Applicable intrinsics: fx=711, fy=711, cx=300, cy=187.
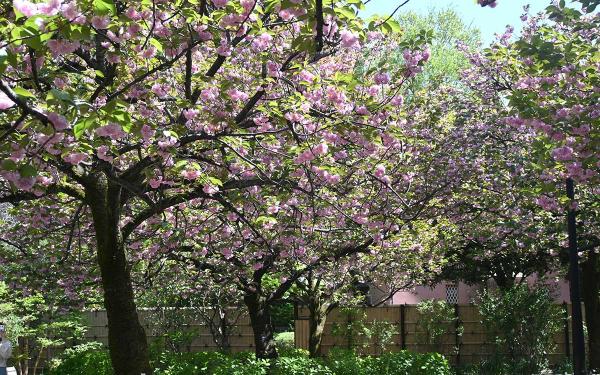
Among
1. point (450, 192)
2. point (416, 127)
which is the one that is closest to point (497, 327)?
point (450, 192)

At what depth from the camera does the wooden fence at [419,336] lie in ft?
67.1

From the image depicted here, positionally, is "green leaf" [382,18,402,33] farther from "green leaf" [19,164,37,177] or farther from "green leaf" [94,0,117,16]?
"green leaf" [19,164,37,177]

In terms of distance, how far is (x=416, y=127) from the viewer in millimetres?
11836

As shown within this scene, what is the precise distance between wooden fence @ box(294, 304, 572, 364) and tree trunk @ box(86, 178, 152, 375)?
12.0 meters

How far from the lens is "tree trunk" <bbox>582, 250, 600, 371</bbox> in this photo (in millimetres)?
17312

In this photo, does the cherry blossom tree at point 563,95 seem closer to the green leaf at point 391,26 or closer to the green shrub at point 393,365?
the green leaf at point 391,26

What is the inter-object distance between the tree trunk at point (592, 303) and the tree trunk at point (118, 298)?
12.5 meters

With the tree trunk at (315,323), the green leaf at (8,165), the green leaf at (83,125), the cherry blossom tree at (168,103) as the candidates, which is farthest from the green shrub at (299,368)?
the green leaf at (83,125)

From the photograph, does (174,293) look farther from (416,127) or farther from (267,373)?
(416,127)

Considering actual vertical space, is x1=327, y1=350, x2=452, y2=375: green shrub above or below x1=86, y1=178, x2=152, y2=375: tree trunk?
below

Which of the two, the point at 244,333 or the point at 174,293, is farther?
the point at 244,333

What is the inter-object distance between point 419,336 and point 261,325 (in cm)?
654

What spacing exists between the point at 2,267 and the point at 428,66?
2143 cm

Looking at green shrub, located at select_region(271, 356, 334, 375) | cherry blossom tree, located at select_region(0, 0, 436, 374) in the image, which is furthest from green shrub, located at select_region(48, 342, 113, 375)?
cherry blossom tree, located at select_region(0, 0, 436, 374)
